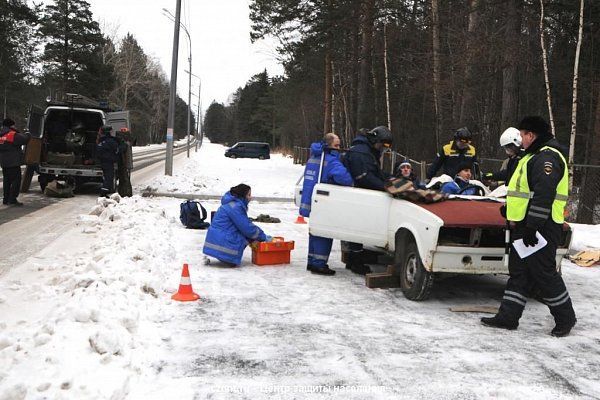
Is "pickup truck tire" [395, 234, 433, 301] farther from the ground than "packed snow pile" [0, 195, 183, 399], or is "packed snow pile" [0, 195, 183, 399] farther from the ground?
"pickup truck tire" [395, 234, 433, 301]

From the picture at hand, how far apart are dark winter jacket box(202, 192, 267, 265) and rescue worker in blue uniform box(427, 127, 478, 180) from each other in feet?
10.5

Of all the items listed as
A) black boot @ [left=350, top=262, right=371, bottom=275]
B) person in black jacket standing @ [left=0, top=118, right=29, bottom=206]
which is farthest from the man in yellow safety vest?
person in black jacket standing @ [left=0, top=118, right=29, bottom=206]

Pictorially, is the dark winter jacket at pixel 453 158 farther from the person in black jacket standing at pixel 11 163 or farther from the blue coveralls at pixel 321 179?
the person in black jacket standing at pixel 11 163

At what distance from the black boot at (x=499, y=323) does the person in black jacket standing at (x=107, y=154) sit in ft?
35.8

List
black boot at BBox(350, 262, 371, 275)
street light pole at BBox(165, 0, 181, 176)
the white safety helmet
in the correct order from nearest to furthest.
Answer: the white safety helmet < black boot at BBox(350, 262, 371, 275) < street light pole at BBox(165, 0, 181, 176)

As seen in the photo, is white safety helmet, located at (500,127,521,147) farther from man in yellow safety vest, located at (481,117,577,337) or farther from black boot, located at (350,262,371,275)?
black boot, located at (350,262,371,275)

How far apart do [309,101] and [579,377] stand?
140 ft

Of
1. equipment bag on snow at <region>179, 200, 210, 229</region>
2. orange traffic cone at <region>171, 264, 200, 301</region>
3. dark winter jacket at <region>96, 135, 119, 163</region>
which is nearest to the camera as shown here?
orange traffic cone at <region>171, 264, 200, 301</region>

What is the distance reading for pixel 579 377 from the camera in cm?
406

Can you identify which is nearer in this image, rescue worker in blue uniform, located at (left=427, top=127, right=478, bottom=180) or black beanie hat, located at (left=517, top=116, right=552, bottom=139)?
black beanie hat, located at (left=517, top=116, right=552, bottom=139)

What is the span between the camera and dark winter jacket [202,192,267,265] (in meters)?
7.16

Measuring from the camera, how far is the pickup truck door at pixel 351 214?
643cm

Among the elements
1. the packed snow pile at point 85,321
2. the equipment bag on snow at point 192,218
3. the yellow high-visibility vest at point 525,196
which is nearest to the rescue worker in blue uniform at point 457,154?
the yellow high-visibility vest at point 525,196

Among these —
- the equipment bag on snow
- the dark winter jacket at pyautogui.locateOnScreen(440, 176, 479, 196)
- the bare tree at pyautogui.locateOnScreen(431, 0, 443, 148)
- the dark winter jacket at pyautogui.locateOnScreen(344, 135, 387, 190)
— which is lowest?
the equipment bag on snow
